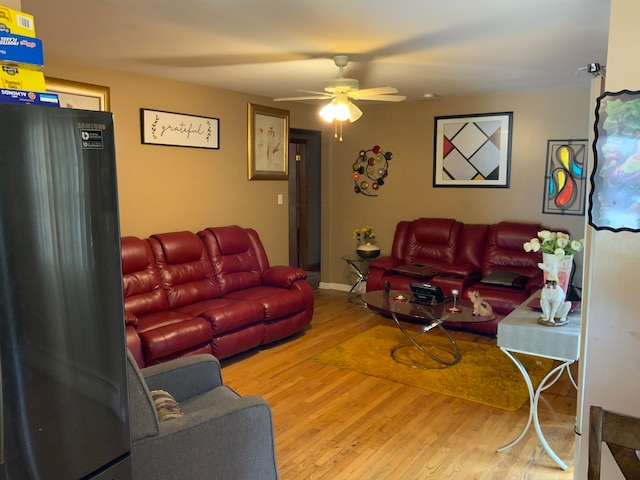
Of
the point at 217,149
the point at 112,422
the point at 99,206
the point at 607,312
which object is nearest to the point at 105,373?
the point at 112,422

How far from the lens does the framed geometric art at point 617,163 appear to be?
1920mm

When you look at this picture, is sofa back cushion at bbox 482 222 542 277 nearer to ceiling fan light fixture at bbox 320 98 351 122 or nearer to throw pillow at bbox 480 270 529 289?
throw pillow at bbox 480 270 529 289

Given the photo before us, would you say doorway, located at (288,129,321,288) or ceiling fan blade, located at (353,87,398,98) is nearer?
ceiling fan blade, located at (353,87,398,98)

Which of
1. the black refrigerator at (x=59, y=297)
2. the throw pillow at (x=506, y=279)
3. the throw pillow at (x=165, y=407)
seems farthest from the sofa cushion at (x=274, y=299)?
the black refrigerator at (x=59, y=297)

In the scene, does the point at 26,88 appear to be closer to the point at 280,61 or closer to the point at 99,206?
the point at 99,206

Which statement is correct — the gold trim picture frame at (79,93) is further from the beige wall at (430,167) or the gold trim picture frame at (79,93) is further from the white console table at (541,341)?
the white console table at (541,341)

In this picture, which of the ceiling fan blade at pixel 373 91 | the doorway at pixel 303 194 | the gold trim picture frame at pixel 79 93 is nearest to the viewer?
the ceiling fan blade at pixel 373 91

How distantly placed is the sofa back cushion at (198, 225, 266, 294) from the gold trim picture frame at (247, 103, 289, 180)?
2.75 feet

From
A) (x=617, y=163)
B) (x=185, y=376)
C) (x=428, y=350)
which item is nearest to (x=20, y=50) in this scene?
(x=185, y=376)

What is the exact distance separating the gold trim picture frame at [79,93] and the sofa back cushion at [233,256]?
1.48 m

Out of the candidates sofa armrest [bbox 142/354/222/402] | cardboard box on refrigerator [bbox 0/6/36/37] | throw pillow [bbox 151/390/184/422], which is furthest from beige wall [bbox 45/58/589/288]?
cardboard box on refrigerator [bbox 0/6/36/37]

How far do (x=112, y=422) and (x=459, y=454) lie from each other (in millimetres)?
2105

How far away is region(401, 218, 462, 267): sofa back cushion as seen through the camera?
18.5 feet

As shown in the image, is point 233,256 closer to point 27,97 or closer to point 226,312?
point 226,312
